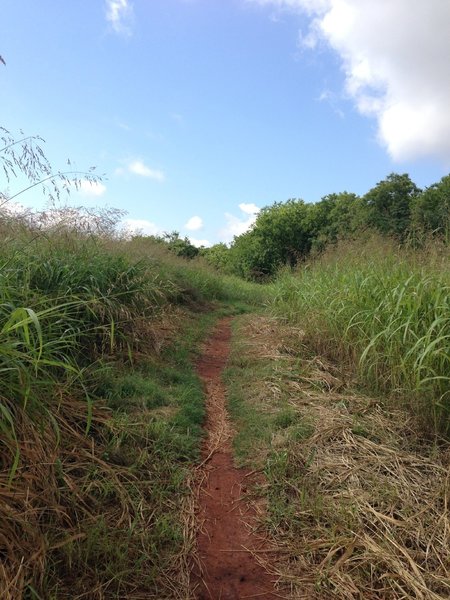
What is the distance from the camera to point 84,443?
99.5 inches

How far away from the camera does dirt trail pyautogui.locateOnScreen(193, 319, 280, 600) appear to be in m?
1.92

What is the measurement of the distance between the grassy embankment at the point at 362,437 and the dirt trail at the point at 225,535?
12cm

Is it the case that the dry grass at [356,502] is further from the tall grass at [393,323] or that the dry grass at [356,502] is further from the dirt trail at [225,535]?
the tall grass at [393,323]

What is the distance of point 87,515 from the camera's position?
2.08 m

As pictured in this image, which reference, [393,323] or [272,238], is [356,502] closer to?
[393,323]

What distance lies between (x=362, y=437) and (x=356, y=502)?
2.20 feet

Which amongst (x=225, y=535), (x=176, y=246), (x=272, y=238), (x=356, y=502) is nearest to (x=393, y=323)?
(x=356, y=502)

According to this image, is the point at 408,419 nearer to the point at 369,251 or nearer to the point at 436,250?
the point at 436,250

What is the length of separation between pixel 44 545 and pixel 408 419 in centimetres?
237

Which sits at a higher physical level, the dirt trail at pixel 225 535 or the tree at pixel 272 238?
the tree at pixel 272 238

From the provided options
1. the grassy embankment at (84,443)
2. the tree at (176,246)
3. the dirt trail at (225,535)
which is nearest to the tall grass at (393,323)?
the dirt trail at (225,535)

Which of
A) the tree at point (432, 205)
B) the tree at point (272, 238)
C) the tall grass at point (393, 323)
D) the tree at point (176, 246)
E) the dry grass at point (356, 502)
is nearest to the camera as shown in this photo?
the dry grass at point (356, 502)

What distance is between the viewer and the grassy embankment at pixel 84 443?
1.76 metres

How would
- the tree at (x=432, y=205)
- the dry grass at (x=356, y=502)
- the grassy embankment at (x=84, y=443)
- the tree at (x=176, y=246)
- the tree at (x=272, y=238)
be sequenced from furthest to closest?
the tree at (x=272, y=238)
the tree at (x=176, y=246)
the tree at (x=432, y=205)
the dry grass at (x=356, y=502)
the grassy embankment at (x=84, y=443)
